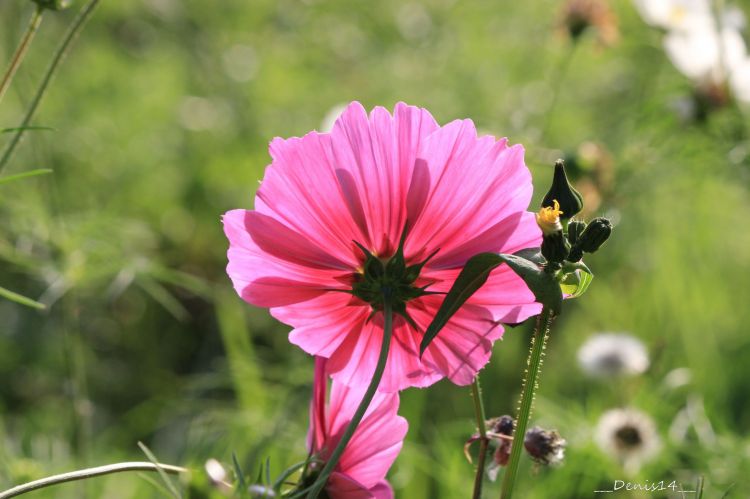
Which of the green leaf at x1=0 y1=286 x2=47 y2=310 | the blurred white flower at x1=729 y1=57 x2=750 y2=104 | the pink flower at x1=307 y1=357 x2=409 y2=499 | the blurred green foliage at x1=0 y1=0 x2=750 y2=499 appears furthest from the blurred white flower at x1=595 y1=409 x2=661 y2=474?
the green leaf at x1=0 y1=286 x2=47 y2=310

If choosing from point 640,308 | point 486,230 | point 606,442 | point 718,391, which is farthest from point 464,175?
point 640,308

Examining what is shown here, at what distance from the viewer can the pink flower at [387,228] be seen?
0.38 metres

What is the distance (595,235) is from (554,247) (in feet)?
0.05

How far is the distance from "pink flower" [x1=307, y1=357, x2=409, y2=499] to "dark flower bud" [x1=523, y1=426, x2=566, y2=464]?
0.18ft

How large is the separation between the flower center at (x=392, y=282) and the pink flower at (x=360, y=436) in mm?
34

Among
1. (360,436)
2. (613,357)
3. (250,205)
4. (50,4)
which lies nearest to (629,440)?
(613,357)

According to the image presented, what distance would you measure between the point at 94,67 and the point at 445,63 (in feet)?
2.68

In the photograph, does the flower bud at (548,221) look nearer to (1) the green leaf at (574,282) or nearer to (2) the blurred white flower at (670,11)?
(1) the green leaf at (574,282)

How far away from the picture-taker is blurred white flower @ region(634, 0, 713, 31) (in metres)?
1.18

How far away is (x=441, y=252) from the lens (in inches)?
15.8

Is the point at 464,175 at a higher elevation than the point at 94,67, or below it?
below

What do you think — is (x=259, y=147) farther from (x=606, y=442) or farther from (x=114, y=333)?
(x=606, y=442)

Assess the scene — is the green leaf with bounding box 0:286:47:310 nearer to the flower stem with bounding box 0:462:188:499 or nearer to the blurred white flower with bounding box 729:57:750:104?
the flower stem with bounding box 0:462:188:499

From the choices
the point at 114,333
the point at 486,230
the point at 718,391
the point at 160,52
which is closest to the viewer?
the point at 486,230
